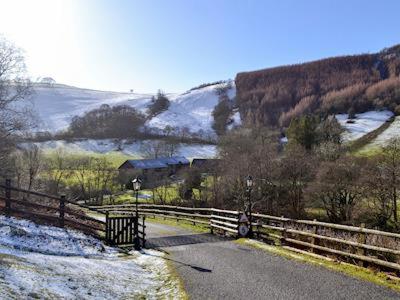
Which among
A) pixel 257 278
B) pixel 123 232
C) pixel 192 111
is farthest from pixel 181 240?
pixel 192 111

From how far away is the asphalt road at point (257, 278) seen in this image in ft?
30.3

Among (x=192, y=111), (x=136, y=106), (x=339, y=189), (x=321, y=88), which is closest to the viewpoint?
(x=339, y=189)

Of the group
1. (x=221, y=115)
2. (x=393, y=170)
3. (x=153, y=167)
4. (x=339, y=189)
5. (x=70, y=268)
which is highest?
(x=221, y=115)

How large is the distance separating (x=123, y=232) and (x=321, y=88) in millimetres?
156874

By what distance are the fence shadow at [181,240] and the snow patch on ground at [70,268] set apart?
215cm

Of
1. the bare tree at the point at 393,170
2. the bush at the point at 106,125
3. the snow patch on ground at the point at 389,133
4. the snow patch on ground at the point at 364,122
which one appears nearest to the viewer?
the bare tree at the point at 393,170

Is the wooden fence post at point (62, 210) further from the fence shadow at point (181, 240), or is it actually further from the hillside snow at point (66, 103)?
the hillside snow at point (66, 103)

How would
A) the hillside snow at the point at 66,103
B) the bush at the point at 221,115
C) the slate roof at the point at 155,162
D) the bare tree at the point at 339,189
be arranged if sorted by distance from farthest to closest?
the hillside snow at the point at 66,103 → the bush at the point at 221,115 → the slate roof at the point at 155,162 → the bare tree at the point at 339,189

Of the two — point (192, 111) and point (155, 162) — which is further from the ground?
point (192, 111)

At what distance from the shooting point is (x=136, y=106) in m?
172

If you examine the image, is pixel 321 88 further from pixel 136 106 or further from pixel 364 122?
pixel 136 106

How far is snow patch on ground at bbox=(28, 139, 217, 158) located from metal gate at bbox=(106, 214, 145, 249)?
3258 inches

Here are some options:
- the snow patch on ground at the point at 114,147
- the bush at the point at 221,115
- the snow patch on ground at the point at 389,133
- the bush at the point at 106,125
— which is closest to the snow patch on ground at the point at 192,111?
the bush at the point at 221,115

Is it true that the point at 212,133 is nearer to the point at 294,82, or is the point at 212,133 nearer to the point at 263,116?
the point at 263,116
